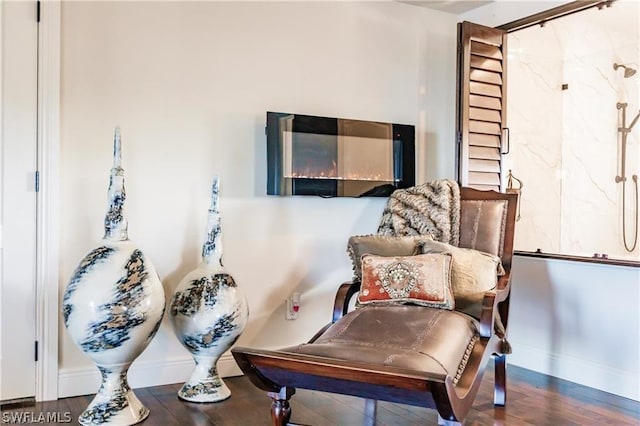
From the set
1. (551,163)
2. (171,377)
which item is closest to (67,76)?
(171,377)

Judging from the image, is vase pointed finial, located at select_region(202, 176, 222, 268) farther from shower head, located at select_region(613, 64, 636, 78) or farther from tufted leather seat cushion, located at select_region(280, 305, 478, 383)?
shower head, located at select_region(613, 64, 636, 78)

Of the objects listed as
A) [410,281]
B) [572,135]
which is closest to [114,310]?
[410,281]

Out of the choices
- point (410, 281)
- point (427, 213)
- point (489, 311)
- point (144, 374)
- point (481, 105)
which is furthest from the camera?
point (481, 105)

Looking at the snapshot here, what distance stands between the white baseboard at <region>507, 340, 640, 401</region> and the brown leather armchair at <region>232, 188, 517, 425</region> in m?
0.74

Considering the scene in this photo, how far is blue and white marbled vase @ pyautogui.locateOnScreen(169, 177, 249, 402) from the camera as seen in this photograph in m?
2.80

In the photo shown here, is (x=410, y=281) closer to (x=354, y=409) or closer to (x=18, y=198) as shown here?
(x=354, y=409)

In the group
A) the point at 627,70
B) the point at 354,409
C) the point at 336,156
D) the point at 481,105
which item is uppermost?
the point at 627,70

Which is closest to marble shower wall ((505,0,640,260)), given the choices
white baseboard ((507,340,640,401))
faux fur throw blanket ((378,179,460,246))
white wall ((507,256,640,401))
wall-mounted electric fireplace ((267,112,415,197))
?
white wall ((507,256,640,401))

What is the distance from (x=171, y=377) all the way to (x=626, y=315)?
98.2 inches

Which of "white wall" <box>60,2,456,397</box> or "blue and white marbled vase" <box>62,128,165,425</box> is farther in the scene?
"white wall" <box>60,2,456,397</box>

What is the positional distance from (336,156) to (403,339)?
1624mm

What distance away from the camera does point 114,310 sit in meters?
2.47

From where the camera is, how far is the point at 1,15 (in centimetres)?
274

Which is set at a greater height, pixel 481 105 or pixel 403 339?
pixel 481 105
